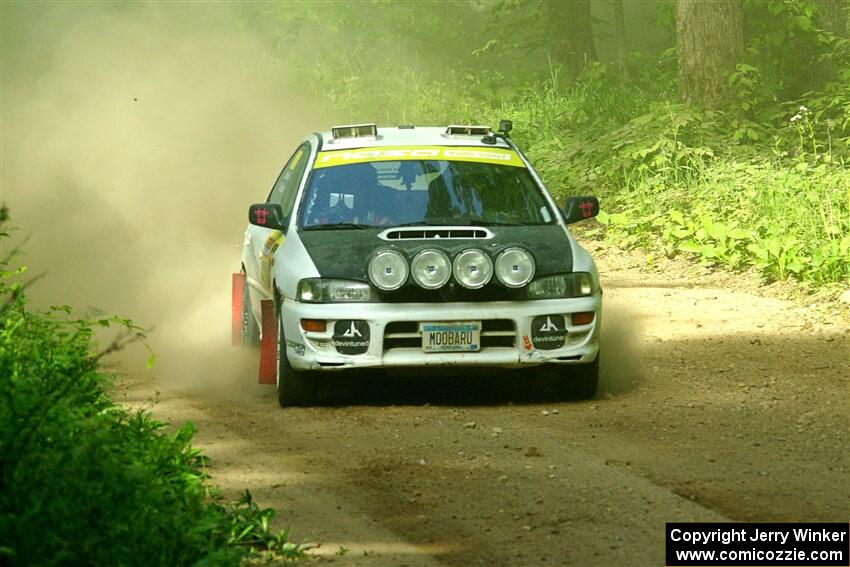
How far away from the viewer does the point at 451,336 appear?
9227 mm

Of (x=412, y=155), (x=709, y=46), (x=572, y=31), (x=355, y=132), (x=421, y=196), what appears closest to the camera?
(x=421, y=196)

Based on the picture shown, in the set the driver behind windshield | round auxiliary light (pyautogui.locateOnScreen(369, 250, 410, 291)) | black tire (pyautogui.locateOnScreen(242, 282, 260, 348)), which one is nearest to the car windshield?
the driver behind windshield

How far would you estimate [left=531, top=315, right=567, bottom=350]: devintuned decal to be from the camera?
9.33 m

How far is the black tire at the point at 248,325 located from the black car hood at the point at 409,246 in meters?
1.87

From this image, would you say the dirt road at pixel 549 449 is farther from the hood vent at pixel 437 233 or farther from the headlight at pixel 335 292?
the hood vent at pixel 437 233

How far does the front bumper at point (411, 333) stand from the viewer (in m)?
9.19

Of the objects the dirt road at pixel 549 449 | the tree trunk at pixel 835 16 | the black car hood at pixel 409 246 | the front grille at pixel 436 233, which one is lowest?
the dirt road at pixel 549 449

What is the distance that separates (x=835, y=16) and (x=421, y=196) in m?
13.5

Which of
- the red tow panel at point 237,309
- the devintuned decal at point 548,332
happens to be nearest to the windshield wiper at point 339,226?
the devintuned decal at point 548,332

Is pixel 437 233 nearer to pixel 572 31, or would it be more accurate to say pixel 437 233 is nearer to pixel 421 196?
pixel 421 196

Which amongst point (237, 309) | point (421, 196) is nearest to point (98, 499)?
point (421, 196)

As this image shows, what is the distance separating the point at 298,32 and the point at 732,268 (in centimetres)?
1974

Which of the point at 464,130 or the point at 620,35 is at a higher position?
the point at 620,35

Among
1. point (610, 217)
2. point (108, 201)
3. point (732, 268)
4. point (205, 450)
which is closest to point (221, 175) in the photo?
point (108, 201)
